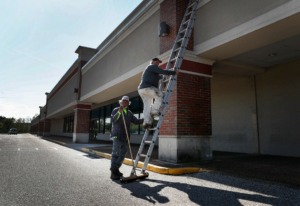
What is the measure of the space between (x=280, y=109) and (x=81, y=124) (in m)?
17.8

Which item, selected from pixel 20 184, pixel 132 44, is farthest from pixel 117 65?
pixel 20 184

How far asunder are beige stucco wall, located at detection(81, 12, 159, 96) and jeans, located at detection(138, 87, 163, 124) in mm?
4927

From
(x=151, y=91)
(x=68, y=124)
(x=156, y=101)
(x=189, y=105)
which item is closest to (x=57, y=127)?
(x=68, y=124)

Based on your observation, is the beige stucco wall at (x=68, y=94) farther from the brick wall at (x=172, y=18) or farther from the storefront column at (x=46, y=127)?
the storefront column at (x=46, y=127)

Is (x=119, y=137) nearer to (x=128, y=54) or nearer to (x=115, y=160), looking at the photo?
(x=115, y=160)

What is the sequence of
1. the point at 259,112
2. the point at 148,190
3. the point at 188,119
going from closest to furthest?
the point at 148,190
the point at 188,119
the point at 259,112

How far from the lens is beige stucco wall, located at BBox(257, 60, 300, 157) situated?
10.9 meters

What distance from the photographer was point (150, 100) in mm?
6777

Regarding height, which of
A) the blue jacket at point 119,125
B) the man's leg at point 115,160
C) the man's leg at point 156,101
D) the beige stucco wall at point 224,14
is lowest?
the man's leg at point 115,160

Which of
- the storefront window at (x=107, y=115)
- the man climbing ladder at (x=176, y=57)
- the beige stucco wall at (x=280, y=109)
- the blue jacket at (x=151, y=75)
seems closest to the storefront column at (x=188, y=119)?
the man climbing ladder at (x=176, y=57)

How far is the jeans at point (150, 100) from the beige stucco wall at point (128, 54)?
4927mm

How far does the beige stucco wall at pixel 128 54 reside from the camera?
1173 centimetres

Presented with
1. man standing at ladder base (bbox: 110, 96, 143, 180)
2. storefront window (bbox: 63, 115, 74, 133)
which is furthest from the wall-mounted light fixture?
storefront window (bbox: 63, 115, 74, 133)

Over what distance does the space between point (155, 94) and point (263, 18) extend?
3684 mm
